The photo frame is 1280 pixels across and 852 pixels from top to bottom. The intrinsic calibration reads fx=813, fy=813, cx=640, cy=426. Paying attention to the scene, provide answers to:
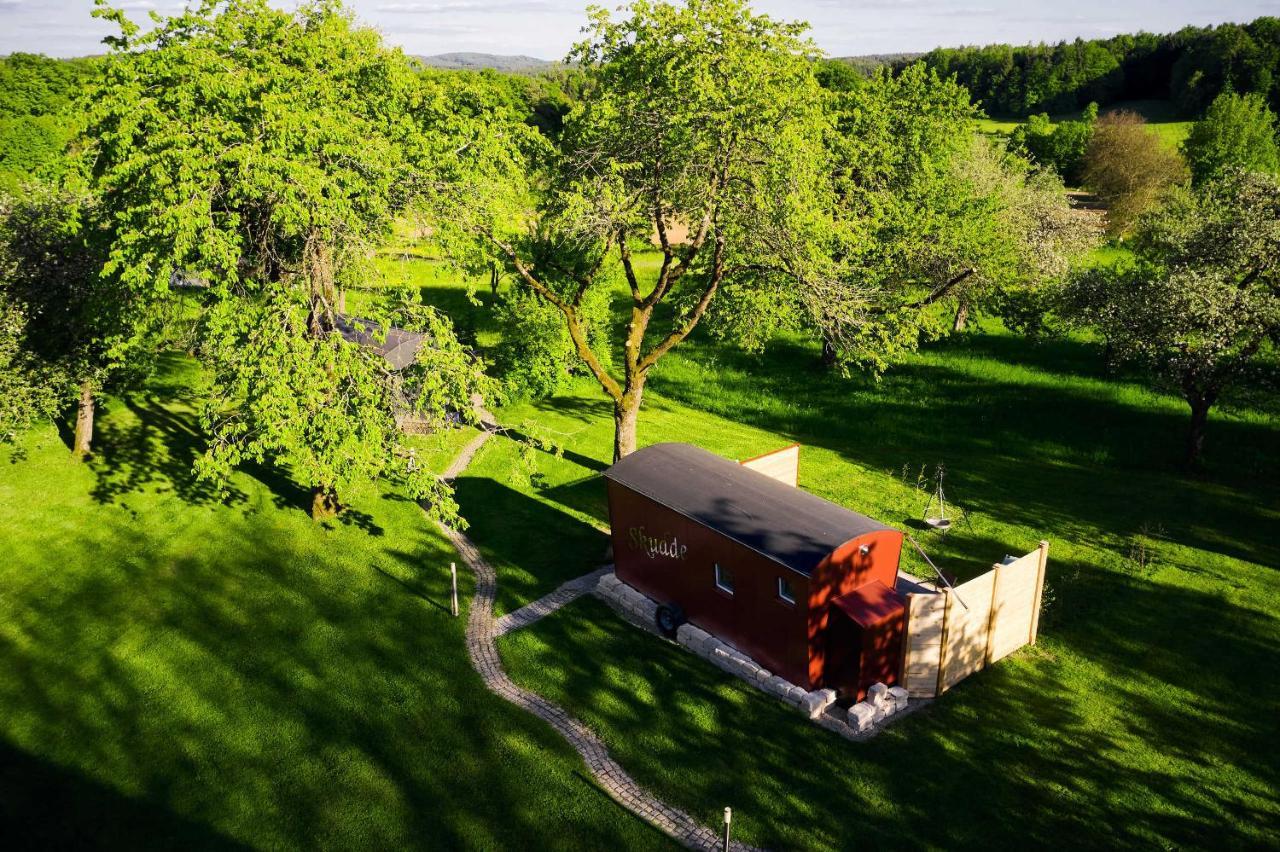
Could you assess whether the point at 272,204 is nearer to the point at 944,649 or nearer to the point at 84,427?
the point at 84,427

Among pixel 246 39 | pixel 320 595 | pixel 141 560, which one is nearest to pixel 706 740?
pixel 320 595

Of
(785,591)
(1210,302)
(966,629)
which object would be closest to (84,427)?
(785,591)

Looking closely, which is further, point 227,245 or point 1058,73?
point 1058,73

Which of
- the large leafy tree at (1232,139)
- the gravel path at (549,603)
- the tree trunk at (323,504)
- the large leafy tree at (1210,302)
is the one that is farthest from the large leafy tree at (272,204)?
the large leafy tree at (1232,139)

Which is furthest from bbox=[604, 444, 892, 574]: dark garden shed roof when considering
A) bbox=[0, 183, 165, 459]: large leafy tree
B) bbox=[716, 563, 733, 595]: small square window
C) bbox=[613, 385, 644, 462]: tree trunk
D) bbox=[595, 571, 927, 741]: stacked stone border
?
bbox=[0, 183, 165, 459]: large leafy tree

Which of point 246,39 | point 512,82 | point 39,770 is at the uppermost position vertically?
point 512,82

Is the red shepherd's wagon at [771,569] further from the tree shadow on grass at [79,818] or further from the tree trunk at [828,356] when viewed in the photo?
the tree trunk at [828,356]

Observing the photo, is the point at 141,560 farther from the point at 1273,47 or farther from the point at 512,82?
the point at 1273,47
